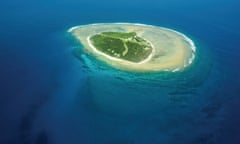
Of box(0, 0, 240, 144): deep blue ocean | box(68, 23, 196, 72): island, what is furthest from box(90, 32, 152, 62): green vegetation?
box(0, 0, 240, 144): deep blue ocean

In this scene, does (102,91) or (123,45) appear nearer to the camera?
(102,91)

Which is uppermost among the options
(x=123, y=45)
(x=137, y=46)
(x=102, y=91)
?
(x=137, y=46)

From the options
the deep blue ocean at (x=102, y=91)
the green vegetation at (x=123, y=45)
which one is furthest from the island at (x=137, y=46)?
the deep blue ocean at (x=102, y=91)

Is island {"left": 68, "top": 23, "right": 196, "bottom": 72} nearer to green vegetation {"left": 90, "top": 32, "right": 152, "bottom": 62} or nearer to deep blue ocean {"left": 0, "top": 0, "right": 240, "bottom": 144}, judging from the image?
green vegetation {"left": 90, "top": 32, "right": 152, "bottom": 62}

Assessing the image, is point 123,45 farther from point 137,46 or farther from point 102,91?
point 102,91

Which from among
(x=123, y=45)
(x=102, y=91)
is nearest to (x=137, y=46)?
(x=123, y=45)

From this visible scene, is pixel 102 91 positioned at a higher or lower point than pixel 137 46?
lower

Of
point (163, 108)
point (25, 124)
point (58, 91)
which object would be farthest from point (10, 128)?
point (163, 108)
